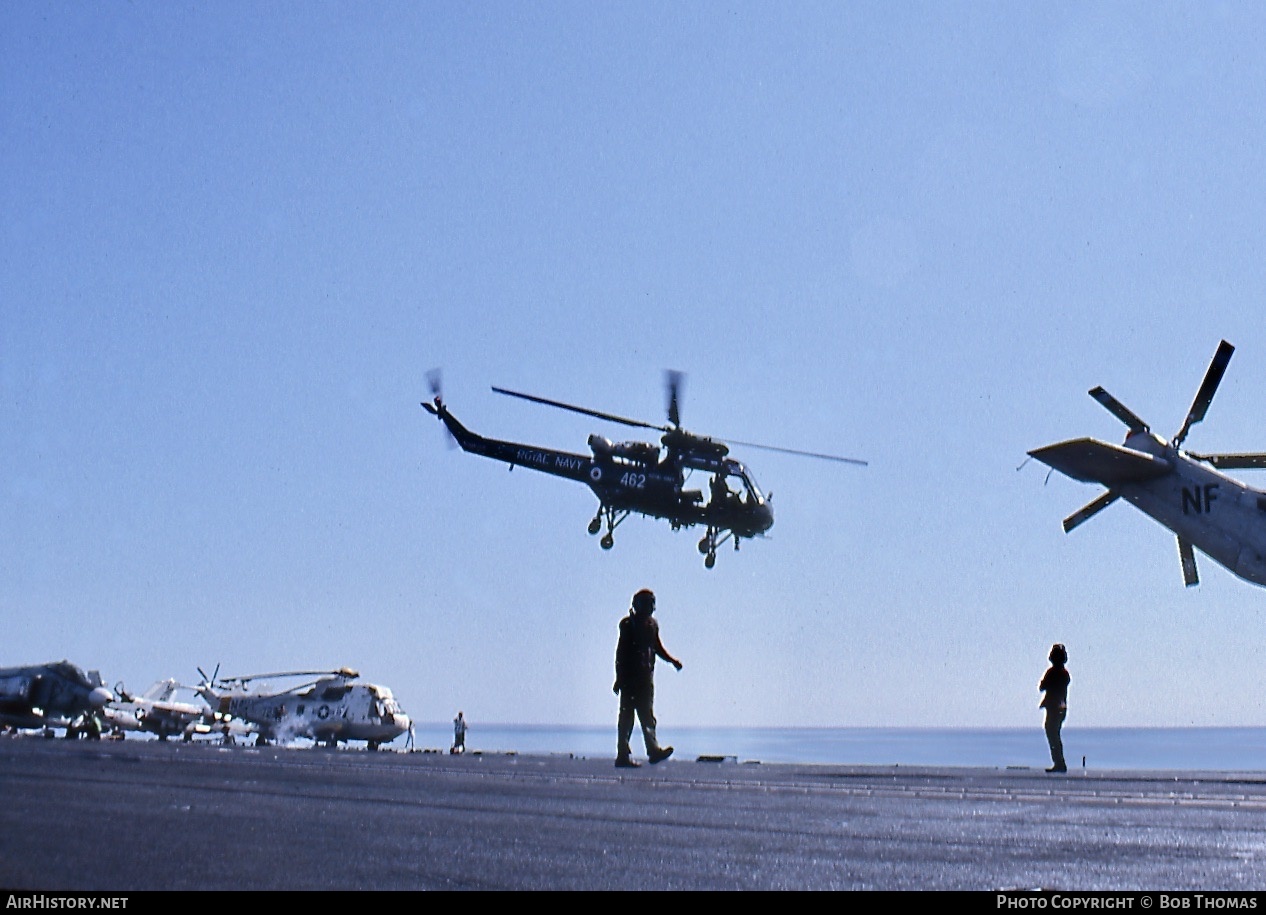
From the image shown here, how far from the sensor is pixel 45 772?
10.7m

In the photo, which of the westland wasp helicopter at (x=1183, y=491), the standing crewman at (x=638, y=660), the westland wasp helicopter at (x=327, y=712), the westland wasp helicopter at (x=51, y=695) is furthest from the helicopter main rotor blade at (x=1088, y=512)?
the westland wasp helicopter at (x=51, y=695)

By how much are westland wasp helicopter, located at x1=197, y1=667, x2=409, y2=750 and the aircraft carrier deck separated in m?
36.8

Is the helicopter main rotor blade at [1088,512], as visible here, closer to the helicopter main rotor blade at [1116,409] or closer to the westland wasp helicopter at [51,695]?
the helicopter main rotor blade at [1116,409]

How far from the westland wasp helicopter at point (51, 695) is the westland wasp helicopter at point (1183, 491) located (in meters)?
43.4

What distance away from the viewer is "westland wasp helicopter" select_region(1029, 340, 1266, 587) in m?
19.7

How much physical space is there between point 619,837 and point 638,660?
310 inches

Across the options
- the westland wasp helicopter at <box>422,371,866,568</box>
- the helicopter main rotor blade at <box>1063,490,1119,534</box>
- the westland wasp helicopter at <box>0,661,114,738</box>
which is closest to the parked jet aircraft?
the westland wasp helicopter at <box>0,661,114,738</box>

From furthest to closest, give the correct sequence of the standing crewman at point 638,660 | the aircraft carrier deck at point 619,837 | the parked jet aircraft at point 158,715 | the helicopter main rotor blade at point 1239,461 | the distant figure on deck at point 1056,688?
the parked jet aircraft at point 158,715 < the helicopter main rotor blade at point 1239,461 < the distant figure on deck at point 1056,688 < the standing crewman at point 638,660 < the aircraft carrier deck at point 619,837

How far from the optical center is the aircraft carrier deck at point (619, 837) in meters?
4.14

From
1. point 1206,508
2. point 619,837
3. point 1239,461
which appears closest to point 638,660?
point 619,837

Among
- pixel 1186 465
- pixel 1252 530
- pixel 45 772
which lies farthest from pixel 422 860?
pixel 1186 465

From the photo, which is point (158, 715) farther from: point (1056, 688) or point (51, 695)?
point (1056, 688)

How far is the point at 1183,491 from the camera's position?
69.3ft

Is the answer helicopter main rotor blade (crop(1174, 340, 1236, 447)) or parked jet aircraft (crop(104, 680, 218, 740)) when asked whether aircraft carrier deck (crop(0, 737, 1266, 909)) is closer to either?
helicopter main rotor blade (crop(1174, 340, 1236, 447))
